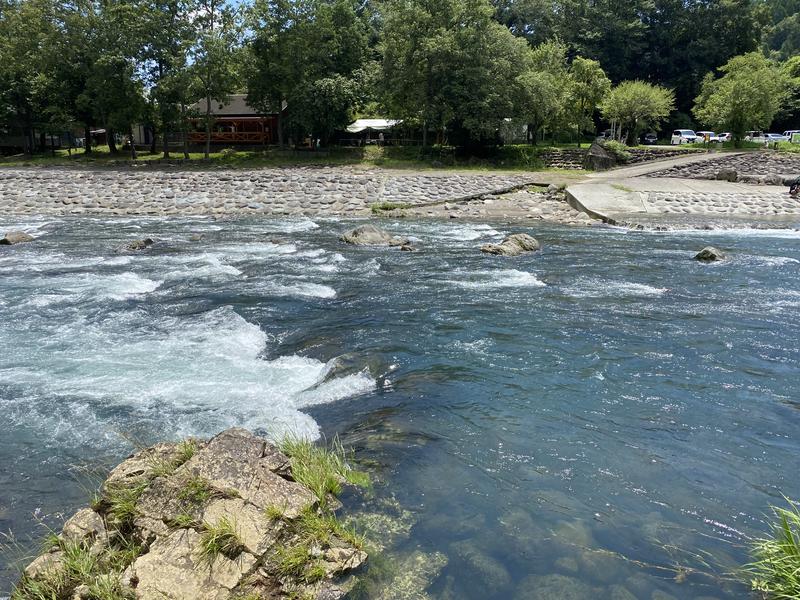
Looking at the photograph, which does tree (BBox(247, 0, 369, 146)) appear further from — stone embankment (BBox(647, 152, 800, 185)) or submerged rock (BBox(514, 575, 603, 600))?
submerged rock (BBox(514, 575, 603, 600))

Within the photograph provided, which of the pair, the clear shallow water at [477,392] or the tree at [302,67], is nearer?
the clear shallow water at [477,392]

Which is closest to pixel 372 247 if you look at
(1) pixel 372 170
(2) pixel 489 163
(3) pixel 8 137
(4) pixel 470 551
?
(4) pixel 470 551

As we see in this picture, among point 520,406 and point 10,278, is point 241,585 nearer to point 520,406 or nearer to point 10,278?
point 520,406

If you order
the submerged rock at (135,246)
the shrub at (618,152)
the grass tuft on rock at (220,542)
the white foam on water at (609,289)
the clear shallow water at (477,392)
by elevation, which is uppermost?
the shrub at (618,152)

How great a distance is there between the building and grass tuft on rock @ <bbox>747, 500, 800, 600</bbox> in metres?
56.3

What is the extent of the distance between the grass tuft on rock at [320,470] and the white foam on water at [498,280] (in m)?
9.12

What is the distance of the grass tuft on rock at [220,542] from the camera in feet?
14.8

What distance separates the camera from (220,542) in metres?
4.59

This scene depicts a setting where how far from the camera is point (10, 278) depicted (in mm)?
16078

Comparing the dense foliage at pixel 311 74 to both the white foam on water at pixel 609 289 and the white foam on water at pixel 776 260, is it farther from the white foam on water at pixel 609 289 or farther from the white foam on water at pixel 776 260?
the white foam on water at pixel 609 289

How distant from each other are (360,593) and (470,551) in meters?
1.10

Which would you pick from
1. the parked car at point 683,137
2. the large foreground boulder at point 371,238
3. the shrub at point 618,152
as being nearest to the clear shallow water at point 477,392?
the large foreground boulder at point 371,238

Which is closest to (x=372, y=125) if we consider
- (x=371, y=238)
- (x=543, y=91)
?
(x=543, y=91)

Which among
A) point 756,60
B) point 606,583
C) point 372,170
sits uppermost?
point 756,60
